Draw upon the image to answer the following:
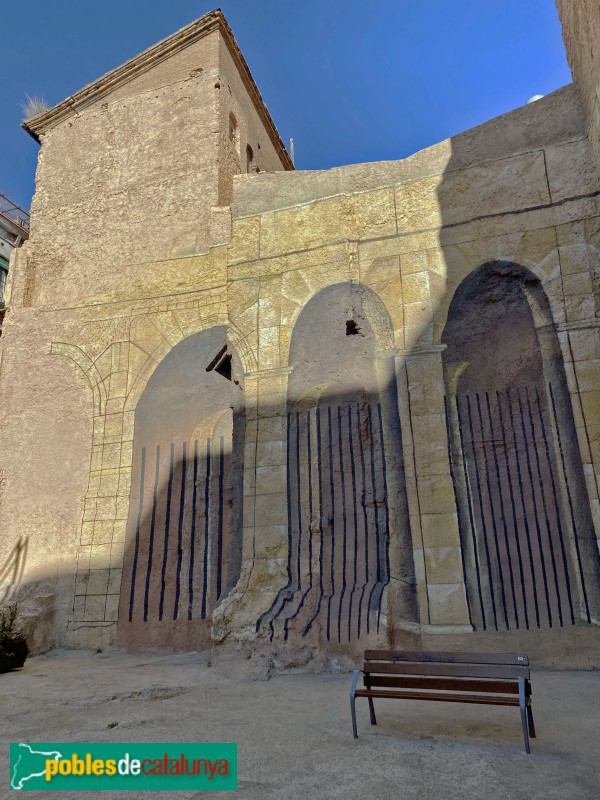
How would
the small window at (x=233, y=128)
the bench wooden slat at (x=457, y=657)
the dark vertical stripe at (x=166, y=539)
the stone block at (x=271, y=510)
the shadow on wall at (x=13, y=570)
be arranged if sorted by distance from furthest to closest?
the small window at (x=233, y=128) → the shadow on wall at (x=13, y=570) → the dark vertical stripe at (x=166, y=539) → the stone block at (x=271, y=510) → the bench wooden slat at (x=457, y=657)

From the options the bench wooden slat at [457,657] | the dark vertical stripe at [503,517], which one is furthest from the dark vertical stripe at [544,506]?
the bench wooden slat at [457,657]

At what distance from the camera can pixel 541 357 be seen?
5414 mm

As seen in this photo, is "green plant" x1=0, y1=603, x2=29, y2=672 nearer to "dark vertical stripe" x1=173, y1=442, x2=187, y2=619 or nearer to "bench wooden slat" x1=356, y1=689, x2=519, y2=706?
"dark vertical stripe" x1=173, y1=442, x2=187, y2=619

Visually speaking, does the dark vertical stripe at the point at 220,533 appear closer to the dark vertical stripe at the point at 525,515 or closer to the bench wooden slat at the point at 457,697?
the dark vertical stripe at the point at 525,515

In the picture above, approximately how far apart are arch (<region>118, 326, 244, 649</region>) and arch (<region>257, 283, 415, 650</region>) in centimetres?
63

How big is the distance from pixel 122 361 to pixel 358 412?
9.71 feet

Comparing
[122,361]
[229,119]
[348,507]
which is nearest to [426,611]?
[348,507]

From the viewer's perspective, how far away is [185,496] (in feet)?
20.7

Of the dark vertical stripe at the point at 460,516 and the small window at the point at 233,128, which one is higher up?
the small window at the point at 233,128

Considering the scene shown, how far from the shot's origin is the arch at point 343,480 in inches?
197

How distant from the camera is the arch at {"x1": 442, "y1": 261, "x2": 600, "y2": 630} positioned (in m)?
4.80

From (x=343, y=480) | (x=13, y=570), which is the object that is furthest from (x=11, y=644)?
(x=343, y=480)

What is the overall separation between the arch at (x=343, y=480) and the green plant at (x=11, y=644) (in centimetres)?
225

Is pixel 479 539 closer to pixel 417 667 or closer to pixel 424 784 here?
pixel 417 667
